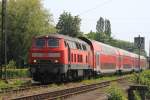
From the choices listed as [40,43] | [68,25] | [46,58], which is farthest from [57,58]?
[68,25]

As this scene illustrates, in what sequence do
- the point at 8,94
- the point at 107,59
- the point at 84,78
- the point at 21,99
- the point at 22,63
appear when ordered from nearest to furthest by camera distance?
1. the point at 21,99
2. the point at 8,94
3. the point at 84,78
4. the point at 107,59
5. the point at 22,63

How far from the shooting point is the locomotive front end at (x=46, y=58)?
111 ft

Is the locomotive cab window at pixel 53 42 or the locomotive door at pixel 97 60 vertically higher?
the locomotive cab window at pixel 53 42

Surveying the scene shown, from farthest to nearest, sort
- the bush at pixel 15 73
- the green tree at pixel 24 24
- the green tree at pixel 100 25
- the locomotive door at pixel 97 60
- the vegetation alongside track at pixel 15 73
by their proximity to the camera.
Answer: the green tree at pixel 100 25 → the green tree at pixel 24 24 → the bush at pixel 15 73 → the vegetation alongside track at pixel 15 73 → the locomotive door at pixel 97 60

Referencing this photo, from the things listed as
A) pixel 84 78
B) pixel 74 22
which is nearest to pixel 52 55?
pixel 84 78

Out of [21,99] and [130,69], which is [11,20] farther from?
[21,99]

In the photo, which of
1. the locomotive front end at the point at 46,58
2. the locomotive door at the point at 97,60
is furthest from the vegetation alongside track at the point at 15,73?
the locomotive front end at the point at 46,58

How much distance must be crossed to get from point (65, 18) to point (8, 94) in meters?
82.6

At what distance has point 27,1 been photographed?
269 feet

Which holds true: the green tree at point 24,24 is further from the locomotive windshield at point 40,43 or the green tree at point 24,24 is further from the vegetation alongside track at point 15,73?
the locomotive windshield at point 40,43

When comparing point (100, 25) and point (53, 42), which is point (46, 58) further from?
point (100, 25)

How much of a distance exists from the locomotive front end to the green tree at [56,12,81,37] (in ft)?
216

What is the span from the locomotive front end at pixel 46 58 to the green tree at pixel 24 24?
126 ft

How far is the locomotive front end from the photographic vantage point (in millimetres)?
33906
